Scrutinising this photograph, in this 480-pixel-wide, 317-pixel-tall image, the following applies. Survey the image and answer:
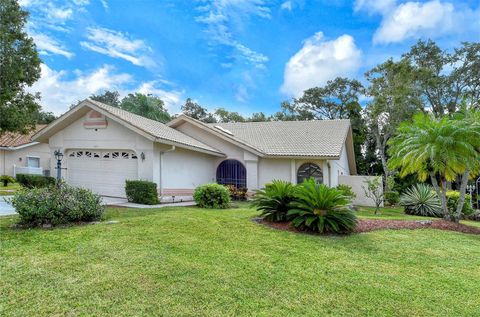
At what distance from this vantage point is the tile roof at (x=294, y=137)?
1751 cm

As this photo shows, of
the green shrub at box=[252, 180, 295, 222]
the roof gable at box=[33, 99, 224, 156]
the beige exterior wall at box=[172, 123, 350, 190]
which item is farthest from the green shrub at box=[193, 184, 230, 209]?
the beige exterior wall at box=[172, 123, 350, 190]

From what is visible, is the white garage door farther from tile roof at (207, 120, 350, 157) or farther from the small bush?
tile roof at (207, 120, 350, 157)

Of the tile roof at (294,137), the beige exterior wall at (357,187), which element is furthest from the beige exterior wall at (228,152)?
the beige exterior wall at (357,187)

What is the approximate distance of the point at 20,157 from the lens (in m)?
25.9

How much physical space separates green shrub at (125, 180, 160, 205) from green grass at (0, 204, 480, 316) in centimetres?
555

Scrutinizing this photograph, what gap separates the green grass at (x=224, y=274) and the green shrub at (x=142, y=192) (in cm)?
555

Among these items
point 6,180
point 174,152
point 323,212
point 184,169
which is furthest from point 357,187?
point 6,180

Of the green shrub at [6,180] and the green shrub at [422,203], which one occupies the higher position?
the green shrub at [6,180]

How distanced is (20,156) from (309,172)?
24456mm

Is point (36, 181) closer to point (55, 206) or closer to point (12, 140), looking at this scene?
point (55, 206)

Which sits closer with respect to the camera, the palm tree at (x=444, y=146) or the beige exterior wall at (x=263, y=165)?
the palm tree at (x=444, y=146)

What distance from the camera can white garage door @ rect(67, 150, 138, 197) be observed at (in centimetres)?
1486

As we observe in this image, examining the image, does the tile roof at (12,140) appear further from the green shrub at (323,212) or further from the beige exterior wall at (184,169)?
the green shrub at (323,212)

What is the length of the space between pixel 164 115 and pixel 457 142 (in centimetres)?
3023
